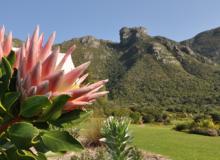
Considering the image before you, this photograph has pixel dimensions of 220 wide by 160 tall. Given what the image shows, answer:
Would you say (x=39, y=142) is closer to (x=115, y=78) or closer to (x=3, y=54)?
(x=3, y=54)

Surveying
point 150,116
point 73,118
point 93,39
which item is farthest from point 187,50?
point 73,118

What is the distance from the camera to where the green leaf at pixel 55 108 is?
756 mm

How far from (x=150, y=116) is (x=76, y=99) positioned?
97.9 feet

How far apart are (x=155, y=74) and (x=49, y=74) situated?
212 feet

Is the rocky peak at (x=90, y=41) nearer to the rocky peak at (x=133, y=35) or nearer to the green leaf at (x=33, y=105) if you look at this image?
the rocky peak at (x=133, y=35)

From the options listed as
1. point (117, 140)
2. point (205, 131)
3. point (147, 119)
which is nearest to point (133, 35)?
point (147, 119)

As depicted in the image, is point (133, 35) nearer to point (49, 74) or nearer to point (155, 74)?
point (155, 74)

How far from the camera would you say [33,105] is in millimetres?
753

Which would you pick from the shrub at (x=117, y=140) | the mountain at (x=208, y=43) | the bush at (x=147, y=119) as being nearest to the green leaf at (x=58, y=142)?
the shrub at (x=117, y=140)

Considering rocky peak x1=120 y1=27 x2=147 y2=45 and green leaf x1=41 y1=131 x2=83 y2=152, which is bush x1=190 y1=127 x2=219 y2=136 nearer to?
green leaf x1=41 y1=131 x2=83 y2=152

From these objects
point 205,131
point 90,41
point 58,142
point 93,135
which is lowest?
point 205,131

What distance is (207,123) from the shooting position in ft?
70.1

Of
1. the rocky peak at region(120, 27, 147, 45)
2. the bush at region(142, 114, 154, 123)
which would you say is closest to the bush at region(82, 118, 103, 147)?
the bush at region(142, 114, 154, 123)

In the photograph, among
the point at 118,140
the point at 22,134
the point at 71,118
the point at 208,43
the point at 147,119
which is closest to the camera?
the point at 22,134
